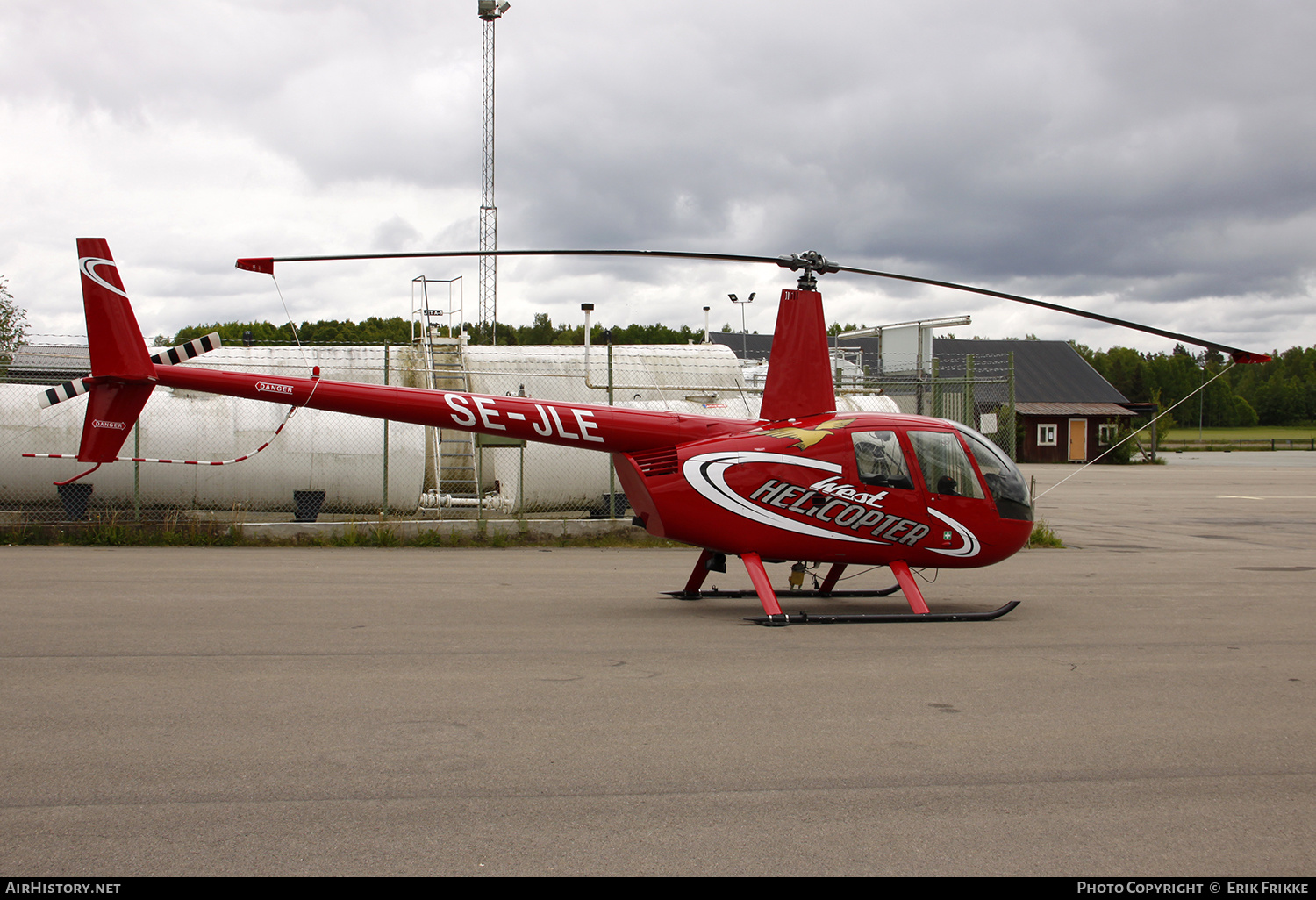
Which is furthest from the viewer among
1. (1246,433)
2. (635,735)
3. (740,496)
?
(1246,433)

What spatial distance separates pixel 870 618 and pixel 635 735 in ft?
13.0

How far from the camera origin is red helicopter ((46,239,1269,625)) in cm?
886

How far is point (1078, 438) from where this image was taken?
54531 millimetres

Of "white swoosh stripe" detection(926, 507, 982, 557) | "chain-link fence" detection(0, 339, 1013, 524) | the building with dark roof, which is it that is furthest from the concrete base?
the building with dark roof

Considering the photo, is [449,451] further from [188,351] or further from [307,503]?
[188,351]

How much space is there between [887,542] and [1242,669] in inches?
115

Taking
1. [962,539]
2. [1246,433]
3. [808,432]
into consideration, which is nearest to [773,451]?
[808,432]

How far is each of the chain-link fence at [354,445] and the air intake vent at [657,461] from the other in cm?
562

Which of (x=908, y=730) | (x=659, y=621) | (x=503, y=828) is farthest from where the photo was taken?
(x=659, y=621)

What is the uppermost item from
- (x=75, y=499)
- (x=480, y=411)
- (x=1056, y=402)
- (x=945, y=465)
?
(x=1056, y=402)

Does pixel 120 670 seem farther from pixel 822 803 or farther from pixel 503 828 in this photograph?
pixel 822 803

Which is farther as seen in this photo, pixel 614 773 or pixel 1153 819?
pixel 614 773

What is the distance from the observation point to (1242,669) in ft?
23.0
